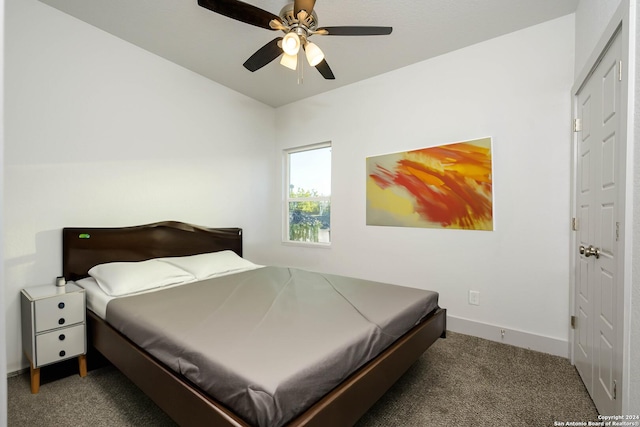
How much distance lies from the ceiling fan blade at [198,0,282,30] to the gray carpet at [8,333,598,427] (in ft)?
7.95

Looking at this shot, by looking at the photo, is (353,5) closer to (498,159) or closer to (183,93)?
(498,159)

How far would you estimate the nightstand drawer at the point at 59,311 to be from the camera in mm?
1888

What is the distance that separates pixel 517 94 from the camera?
252 centimetres

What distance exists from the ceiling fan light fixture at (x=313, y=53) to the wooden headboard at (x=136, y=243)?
2.14m

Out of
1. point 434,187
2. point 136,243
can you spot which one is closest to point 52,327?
point 136,243

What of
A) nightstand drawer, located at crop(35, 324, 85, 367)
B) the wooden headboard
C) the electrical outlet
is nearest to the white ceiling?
the wooden headboard

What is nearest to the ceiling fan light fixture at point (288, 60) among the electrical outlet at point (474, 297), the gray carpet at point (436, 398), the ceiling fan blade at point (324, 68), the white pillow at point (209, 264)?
the ceiling fan blade at point (324, 68)

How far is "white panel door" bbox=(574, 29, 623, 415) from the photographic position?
56.2 inches

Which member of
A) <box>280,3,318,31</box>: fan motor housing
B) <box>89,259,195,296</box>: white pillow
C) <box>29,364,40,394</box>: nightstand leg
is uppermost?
<box>280,3,318,31</box>: fan motor housing

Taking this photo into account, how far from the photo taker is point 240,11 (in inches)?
71.1

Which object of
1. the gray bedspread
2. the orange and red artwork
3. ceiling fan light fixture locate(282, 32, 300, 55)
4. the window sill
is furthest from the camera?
the window sill

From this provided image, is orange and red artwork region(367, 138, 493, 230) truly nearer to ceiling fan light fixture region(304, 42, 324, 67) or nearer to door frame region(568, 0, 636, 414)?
door frame region(568, 0, 636, 414)

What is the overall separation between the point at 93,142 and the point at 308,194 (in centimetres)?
243

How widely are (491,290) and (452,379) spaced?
1.01 metres
